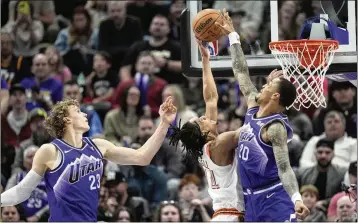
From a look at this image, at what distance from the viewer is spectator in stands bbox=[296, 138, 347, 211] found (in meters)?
12.8

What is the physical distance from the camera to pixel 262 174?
9.18 metres

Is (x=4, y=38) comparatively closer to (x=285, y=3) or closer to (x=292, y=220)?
(x=285, y=3)

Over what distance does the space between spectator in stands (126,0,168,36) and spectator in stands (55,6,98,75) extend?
0.63m

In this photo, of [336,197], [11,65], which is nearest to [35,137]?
[11,65]

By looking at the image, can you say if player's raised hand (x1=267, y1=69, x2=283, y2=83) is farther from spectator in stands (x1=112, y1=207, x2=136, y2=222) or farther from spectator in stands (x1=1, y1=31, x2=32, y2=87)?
spectator in stands (x1=1, y1=31, x2=32, y2=87)

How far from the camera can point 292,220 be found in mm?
9008

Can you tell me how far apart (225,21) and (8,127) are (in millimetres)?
5110

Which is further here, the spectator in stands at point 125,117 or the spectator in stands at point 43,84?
the spectator in stands at point 43,84

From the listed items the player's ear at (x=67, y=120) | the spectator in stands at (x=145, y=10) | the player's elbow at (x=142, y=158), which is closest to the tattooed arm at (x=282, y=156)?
the player's elbow at (x=142, y=158)

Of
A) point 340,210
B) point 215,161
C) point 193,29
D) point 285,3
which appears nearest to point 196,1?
point 193,29

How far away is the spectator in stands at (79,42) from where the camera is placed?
15352mm

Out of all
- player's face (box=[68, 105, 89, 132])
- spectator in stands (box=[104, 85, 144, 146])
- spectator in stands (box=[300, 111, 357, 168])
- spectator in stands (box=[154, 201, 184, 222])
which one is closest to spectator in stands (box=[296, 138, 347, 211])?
spectator in stands (box=[300, 111, 357, 168])

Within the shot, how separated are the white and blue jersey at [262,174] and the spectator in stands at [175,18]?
6.22 metres

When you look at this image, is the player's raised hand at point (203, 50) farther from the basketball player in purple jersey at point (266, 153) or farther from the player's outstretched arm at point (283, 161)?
the player's outstretched arm at point (283, 161)
